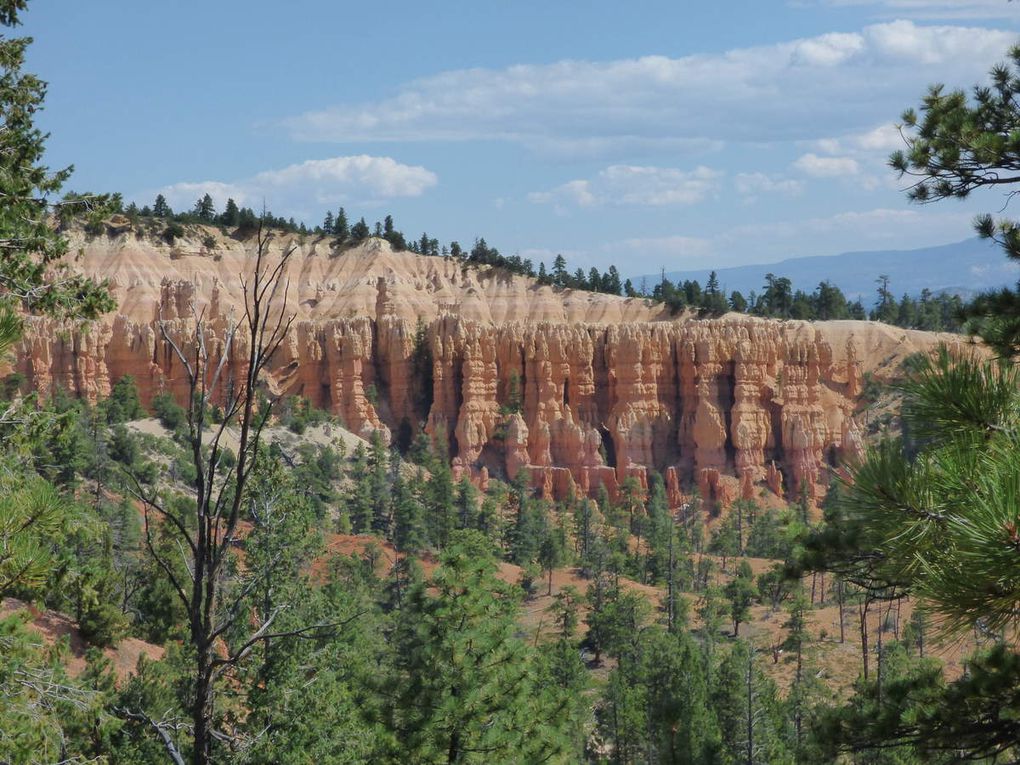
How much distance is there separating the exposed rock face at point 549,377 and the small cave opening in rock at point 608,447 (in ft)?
0.73

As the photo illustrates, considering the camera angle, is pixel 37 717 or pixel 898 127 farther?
pixel 898 127

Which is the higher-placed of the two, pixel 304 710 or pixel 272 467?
pixel 272 467

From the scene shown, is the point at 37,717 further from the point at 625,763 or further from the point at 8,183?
the point at 625,763

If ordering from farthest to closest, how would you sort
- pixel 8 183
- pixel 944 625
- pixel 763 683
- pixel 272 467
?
1. pixel 763 683
2. pixel 272 467
3. pixel 8 183
4. pixel 944 625

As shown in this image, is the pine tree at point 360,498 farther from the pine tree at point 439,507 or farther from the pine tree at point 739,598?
the pine tree at point 739,598

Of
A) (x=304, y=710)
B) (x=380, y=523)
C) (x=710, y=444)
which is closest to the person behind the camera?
(x=304, y=710)

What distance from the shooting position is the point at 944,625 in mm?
7086

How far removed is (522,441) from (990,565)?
84365 mm

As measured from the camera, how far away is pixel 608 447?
304 feet

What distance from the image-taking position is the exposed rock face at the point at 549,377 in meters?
89.2

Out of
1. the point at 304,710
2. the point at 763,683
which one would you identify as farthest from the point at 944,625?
the point at 763,683

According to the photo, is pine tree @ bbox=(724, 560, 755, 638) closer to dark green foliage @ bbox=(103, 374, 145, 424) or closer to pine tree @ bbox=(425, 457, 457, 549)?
pine tree @ bbox=(425, 457, 457, 549)

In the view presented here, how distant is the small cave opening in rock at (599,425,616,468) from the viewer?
91562 millimetres

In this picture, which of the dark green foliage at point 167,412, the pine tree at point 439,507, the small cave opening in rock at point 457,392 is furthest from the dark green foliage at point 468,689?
the small cave opening in rock at point 457,392
